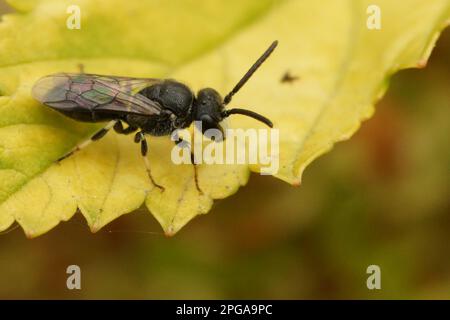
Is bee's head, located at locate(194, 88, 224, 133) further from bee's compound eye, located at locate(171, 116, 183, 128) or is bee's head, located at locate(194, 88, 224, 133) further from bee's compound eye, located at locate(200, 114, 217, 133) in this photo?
bee's compound eye, located at locate(171, 116, 183, 128)

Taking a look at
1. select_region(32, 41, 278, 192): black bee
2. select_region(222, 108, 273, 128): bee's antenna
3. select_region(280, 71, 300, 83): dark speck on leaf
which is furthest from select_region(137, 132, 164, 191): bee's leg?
select_region(280, 71, 300, 83): dark speck on leaf

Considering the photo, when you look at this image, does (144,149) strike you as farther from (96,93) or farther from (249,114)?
(249,114)

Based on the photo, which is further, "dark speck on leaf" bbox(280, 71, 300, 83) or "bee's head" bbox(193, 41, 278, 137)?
"dark speck on leaf" bbox(280, 71, 300, 83)

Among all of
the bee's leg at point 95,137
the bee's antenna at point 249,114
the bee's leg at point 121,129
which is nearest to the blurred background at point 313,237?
the bee's leg at point 121,129

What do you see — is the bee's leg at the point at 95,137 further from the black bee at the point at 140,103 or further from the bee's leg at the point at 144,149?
the bee's leg at the point at 144,149
